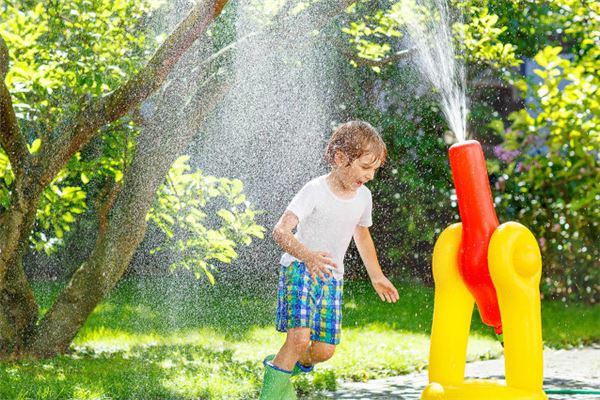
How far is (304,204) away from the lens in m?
3.40

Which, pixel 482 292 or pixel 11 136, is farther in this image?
pixel 11 136

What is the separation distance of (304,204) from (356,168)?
22cm

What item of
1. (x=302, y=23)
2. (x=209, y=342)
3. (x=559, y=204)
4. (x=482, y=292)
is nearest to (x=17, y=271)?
(x=209, y=342)

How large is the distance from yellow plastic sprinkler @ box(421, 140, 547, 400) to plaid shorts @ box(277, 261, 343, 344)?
1.45ft

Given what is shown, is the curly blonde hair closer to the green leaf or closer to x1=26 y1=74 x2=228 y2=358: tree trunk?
x1=26 y1=74 x2=228 y2=358: tree trunk

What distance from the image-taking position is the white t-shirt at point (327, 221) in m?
3.45

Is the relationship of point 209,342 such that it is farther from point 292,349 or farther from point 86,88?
point 292,349

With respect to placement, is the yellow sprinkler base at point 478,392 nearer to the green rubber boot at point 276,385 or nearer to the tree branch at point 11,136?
the green rubber boot at point 276,385

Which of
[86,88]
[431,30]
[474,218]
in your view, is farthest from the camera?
[431,30]

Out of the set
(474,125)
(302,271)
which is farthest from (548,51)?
(474,125)

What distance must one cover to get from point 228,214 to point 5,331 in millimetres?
1274

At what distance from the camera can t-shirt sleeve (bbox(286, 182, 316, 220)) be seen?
11.1 ft

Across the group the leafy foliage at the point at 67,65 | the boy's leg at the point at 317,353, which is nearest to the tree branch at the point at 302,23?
the leafy foliage at the point at 67,65

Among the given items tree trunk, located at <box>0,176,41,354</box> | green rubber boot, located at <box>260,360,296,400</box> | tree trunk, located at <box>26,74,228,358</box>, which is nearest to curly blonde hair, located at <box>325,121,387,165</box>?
green rubber boot, located at <box>260,360,296,400</box>
